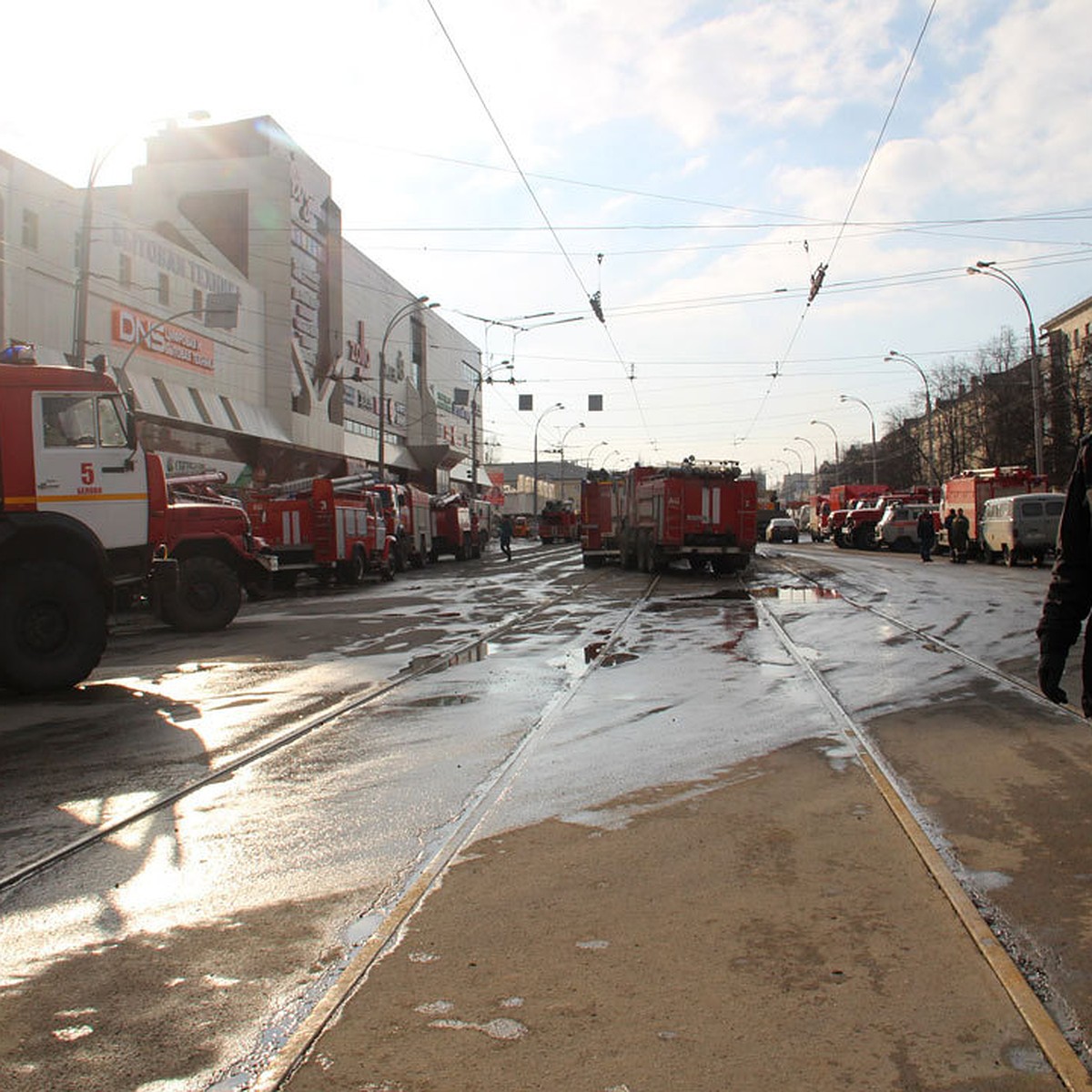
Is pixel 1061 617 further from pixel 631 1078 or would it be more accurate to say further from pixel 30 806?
pixel 30 806

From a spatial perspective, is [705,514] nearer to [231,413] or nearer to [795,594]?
[795,594]

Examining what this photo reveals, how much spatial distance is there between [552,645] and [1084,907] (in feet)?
30.6

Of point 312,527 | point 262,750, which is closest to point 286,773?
point 262,750

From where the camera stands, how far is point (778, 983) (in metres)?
3.48

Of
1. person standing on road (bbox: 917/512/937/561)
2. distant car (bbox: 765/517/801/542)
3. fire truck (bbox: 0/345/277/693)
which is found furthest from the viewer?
distant car (bbox: 765/517/801/542)

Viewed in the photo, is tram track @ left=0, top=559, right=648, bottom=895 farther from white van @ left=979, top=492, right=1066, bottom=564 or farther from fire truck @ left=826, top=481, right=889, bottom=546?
fire truck @ left=826, top=481, right=889, bottom=546

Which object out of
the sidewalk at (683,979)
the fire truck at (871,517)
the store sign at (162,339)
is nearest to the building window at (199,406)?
the store sign at (162,339)

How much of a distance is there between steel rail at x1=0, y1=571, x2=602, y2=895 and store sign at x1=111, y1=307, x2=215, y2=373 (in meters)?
22.8

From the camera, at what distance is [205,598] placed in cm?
1670

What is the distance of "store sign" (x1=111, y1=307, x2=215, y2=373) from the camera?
109ft

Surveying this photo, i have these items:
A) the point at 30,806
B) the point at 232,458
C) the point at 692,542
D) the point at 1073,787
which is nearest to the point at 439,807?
the point at 30,806

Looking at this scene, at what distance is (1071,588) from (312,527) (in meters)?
24.2

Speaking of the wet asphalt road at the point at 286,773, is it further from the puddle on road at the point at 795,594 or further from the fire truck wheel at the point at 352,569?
the fire truck wheel at the point at 352,569

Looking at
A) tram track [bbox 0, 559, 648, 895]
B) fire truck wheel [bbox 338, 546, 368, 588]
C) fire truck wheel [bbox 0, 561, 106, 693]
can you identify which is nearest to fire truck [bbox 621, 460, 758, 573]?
fire truck wheel [bbox 338, 546, 368, 588]
